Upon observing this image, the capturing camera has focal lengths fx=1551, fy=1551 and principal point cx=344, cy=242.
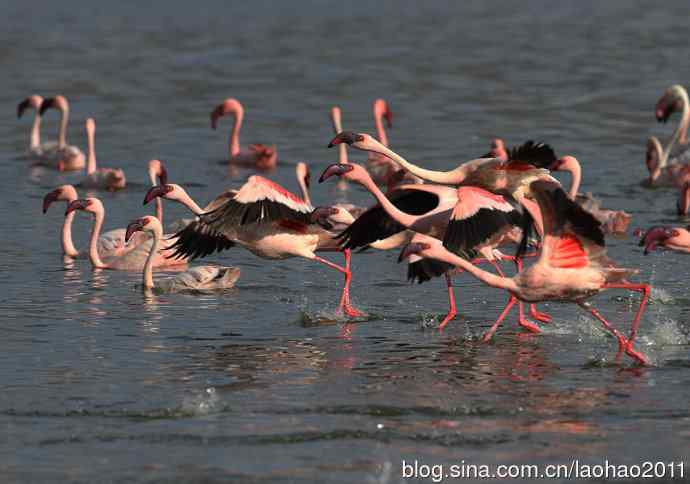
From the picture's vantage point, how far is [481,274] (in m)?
9.79

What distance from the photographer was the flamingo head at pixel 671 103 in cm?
2031

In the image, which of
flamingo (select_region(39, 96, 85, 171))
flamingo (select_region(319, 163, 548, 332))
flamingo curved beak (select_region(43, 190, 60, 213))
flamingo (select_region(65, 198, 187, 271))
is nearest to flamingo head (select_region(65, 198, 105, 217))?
flamingo (select_region(65, 198, 187, 271))

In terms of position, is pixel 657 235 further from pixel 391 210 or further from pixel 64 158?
pixel 64 158

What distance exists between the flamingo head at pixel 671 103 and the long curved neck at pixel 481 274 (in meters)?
11.2

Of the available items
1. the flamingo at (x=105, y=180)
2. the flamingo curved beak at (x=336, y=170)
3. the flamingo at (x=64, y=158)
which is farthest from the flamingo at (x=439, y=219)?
the flamingo at (x=64, y=158)

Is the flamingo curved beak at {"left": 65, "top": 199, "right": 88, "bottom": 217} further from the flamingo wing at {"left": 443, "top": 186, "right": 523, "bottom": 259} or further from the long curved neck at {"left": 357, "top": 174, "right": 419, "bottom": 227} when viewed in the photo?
the flamingo wing at {"left": 443, "top": 186, "right": 523, "bottom": 259}

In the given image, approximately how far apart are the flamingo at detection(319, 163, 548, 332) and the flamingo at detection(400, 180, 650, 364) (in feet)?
2.52

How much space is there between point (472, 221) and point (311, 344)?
1392mm

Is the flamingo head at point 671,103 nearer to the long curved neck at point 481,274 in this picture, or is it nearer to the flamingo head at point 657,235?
the flamingo head at point 657,235

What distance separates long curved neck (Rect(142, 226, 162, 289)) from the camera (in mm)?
12648

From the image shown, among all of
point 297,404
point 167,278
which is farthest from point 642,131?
point 297,404

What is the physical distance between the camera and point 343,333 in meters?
10.9

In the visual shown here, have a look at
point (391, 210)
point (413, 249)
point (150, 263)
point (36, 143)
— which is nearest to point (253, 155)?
point (36, 143)

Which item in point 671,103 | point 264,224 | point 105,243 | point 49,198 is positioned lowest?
point 105,243
